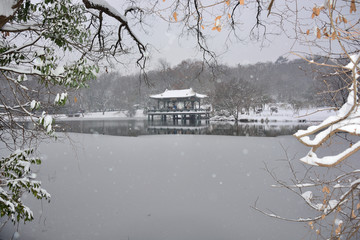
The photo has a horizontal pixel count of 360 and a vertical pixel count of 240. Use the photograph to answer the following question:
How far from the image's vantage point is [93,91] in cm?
5134

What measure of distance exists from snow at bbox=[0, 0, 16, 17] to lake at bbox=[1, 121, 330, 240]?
2165mm

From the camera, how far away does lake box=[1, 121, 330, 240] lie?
420cm

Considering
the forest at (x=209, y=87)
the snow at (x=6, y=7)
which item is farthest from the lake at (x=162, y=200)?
the forest at (x=209, y=87)

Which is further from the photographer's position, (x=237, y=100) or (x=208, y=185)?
(x=237, y=100)

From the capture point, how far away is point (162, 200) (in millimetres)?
5492

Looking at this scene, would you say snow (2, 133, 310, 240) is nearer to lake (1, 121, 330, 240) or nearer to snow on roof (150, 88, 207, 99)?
lake (1, 121, 330, 240)

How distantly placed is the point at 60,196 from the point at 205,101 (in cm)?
3568

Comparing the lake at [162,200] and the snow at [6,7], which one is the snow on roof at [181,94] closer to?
the lake at [162,200]

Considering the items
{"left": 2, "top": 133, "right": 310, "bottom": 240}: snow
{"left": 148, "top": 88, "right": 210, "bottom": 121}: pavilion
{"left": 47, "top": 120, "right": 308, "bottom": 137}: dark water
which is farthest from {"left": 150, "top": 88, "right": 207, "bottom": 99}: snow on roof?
{"left": 2, "top": 133, "right": 310, "bottom": 240}: snow

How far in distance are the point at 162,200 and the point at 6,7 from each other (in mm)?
4812

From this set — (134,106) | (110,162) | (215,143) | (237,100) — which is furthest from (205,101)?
(110,162)

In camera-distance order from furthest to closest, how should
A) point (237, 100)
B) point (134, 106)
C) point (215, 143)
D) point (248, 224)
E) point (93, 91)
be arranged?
point (93, 91) → point (134, 106) → point (237, 100) → point (215, 143) → point (248, 224)

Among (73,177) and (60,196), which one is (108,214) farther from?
(73,177)

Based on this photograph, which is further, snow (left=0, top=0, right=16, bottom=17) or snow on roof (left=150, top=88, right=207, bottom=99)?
snow on roof (left=150, top=88, right=207, bottom=99)
